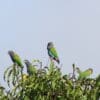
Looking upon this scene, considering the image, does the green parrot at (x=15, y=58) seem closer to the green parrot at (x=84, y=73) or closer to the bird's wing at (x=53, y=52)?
the bird's wing at (x=53, y=52)

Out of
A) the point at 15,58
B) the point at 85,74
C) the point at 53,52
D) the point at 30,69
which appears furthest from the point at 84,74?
the point at 53,52

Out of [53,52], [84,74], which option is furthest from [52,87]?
[53,52]

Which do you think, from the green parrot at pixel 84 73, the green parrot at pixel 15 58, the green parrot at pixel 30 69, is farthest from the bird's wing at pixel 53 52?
the green parrot at pixel 84 73

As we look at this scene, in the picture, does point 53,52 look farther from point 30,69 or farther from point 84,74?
point 84,74

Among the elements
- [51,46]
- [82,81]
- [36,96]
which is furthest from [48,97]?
[51,46]

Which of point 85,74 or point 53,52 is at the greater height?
point 53,52

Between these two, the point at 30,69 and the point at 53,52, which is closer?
the point at 30,69

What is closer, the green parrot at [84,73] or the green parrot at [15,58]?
the green parrot at [84,73]

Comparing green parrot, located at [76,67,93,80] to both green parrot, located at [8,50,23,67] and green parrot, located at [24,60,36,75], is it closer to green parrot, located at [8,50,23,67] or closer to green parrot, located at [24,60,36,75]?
green parrot, located at [24,60,36,75]

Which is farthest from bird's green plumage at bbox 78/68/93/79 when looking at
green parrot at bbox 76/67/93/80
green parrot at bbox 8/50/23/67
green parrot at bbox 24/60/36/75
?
green parrot at bbox 8/50/23/67

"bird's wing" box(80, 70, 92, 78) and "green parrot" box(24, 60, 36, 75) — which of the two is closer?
"bird's wing" box(80, 70, 92, 78)

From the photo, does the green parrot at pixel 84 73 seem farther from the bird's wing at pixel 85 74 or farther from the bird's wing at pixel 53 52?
the bird's wing at pixel 53 52

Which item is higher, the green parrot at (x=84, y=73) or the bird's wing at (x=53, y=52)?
the bird's wing at (x=53, y=52)

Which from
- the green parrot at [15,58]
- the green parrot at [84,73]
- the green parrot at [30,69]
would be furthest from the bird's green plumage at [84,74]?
the green parrot at [15,58]
